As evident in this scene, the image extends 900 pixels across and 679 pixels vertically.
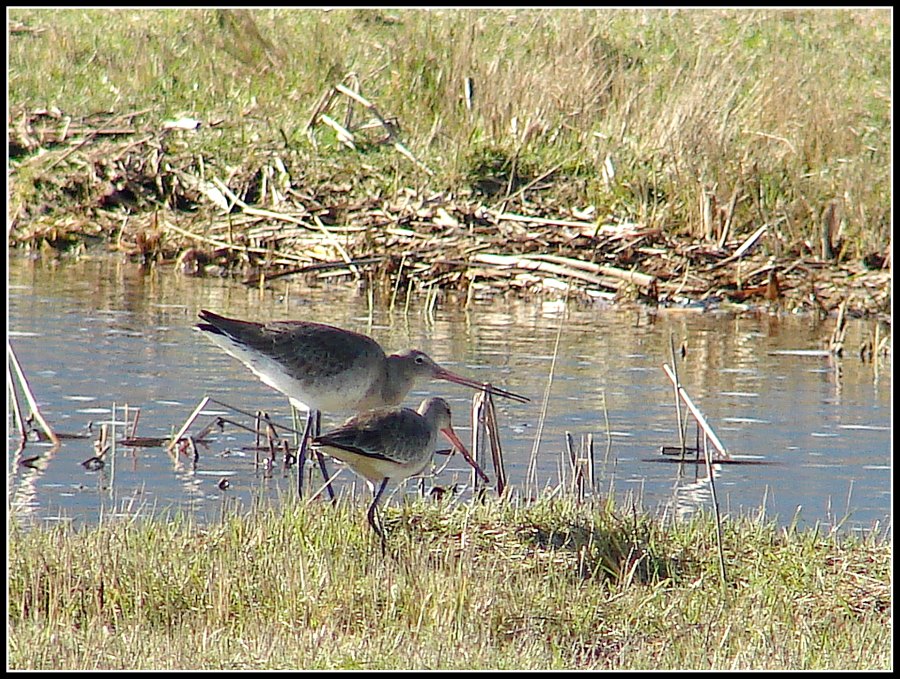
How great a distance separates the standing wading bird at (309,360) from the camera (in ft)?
26.5

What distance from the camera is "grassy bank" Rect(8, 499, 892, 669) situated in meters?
5.74

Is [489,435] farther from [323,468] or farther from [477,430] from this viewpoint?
[323,468]

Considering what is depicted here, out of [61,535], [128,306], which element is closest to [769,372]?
[128,306]

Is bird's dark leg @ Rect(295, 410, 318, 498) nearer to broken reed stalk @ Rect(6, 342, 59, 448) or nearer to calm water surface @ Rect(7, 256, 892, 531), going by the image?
calm water surface @ Rect(7, 256, 892, 531)

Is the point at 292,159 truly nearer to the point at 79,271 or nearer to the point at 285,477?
the point at 79,271

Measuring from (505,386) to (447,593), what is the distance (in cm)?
514

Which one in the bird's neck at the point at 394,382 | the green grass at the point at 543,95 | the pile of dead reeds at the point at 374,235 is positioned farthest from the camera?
the green grass at the point at 543,95

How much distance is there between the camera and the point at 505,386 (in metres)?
11.3

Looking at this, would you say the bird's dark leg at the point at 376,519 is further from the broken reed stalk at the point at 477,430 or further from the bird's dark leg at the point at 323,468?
the broken reed stalk at the point at 477,430

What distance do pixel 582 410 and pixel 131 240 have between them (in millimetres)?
7194

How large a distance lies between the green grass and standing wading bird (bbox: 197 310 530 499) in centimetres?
777

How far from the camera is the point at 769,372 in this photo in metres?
12.3

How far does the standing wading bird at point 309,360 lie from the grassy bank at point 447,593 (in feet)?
2.99

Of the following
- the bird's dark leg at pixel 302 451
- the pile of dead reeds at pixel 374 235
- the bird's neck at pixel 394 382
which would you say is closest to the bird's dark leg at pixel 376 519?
the bird's dark leg at pixel 302 451
